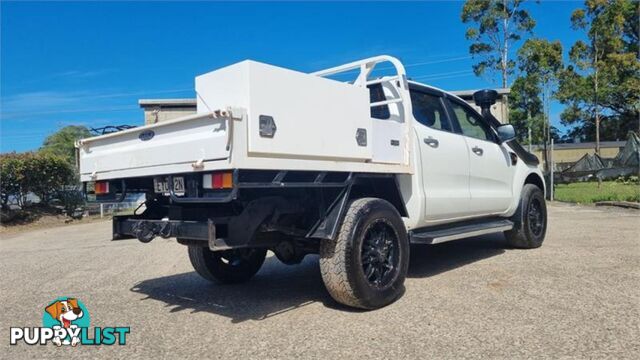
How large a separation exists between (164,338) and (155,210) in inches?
53.0

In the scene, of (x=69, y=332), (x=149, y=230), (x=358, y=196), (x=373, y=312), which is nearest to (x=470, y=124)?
(x=358, y=196)

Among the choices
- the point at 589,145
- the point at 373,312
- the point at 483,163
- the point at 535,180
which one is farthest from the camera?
the point at 589,145

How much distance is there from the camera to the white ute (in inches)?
142

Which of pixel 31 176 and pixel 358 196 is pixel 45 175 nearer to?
pixel 31 176

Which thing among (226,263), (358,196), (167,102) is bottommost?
(226,263)

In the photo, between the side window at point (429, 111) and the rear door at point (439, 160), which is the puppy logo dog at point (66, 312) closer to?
the rear door at point (439, 160)

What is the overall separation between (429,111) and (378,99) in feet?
2.14

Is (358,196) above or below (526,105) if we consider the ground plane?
below

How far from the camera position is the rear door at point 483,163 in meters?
6.12

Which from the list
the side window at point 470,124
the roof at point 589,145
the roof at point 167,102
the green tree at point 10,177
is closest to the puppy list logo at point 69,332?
the side window at point 470,124

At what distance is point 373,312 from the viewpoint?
431 centimetres

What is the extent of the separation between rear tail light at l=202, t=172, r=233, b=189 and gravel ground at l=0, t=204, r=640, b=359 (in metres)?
1.12

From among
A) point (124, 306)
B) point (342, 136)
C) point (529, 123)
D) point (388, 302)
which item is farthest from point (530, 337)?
point (529, 123)

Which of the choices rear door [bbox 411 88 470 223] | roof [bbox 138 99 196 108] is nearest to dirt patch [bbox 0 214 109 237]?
roof [bbox 138 99 196 108]
